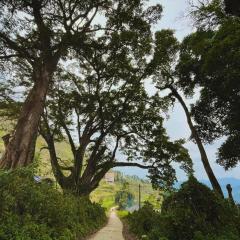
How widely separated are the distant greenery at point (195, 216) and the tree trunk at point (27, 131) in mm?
6257

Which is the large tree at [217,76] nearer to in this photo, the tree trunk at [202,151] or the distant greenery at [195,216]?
the tree trunk at [202,151]

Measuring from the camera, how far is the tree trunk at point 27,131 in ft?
45.9

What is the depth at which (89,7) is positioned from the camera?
1755 cm

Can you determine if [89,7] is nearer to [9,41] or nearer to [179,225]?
[9,41]

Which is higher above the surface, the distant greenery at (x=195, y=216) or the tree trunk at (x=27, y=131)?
the tree trunk at (x=27, y=131)

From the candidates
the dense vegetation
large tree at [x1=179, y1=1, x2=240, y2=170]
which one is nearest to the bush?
the dense vegetation

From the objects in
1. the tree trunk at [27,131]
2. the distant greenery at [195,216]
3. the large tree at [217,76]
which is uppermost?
the large tree at [217,76]

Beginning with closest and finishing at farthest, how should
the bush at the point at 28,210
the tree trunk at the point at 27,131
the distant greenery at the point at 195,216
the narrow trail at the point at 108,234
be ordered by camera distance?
the bush at the point at 28,210 < the distant greenery at the point at 195,216 < the tree trunk at the point at 27,131 < the narrow trail at the point at 108,234

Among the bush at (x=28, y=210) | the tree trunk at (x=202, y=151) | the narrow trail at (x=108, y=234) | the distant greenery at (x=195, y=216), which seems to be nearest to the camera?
the bush at (x=28, y=210)

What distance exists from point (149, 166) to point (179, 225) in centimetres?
1969

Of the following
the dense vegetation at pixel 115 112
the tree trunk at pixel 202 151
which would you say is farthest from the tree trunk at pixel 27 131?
the tree trunk at pixel 202 151

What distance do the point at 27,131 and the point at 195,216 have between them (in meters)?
7.95

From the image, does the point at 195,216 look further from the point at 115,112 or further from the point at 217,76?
the point at 115,112

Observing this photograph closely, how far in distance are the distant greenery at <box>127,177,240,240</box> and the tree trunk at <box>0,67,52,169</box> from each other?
6257mm
